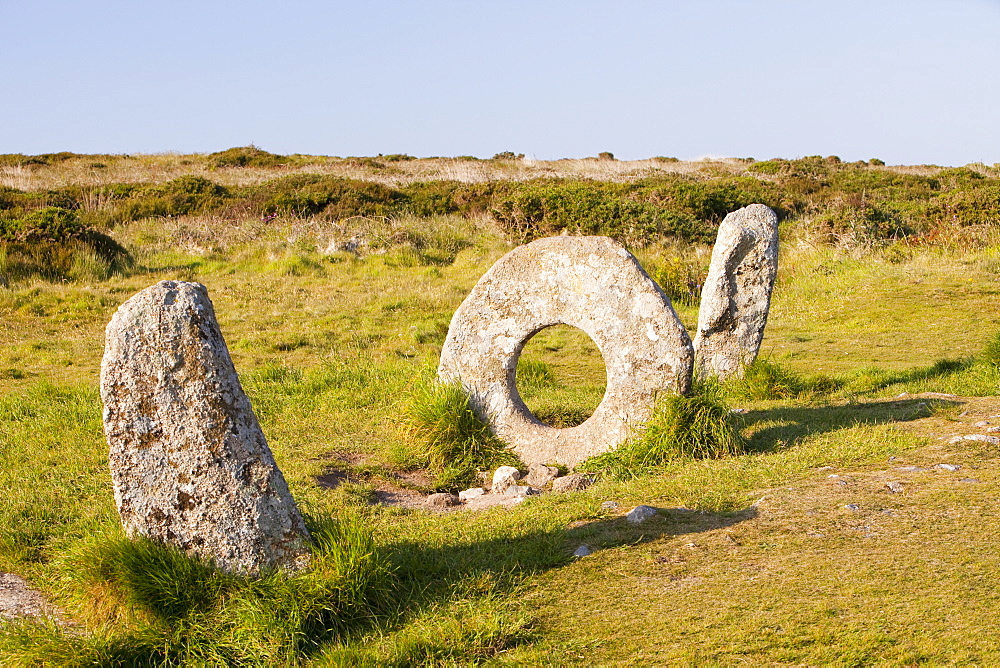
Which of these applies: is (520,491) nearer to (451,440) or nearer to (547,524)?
(451,440)

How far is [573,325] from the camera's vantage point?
26.0ft

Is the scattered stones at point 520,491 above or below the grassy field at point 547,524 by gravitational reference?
below

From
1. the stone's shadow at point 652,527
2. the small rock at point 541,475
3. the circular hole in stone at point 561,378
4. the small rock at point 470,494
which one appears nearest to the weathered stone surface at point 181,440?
the stone's shadow at point 652,527

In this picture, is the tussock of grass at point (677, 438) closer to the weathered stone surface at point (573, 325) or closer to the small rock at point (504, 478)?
the weathered stone surface at point (573, 325)

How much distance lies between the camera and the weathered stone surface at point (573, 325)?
766 cm

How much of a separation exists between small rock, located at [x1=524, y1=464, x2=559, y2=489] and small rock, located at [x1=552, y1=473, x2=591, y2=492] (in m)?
0.17

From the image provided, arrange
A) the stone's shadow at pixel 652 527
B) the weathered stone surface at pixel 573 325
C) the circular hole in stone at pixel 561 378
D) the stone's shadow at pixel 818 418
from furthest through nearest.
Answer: the circular hole in stone at pixel 561 378 → the stone's shadow at pixel 818 418 → the weathered stone surface at pixel 573 325 → the stone's shadow at pixel 652 527

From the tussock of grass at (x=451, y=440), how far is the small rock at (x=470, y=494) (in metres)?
0.36

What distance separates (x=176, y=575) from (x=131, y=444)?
0.71 meters

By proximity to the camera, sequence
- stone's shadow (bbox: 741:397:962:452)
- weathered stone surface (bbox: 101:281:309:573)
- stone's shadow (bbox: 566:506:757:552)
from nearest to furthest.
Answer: weathered stone surface (bbox: 101:281:309:573) → stone's shadow (bbox: 566:506:757:552) → stone's shadow (bbox: 741:397:962:452)

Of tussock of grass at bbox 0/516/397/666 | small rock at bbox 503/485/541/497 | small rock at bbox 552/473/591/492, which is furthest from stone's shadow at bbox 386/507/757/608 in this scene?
small rock at bbox 503/485/541/497

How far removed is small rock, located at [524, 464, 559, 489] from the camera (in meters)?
7.43

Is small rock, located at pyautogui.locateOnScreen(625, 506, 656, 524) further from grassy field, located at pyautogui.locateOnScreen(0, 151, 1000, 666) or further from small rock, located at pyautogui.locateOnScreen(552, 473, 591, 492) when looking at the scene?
small rock, located at pyautogui.locateOnScreen(552, 473, 591, 492)

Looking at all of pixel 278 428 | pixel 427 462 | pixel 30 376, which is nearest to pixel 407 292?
pixel 30 376
